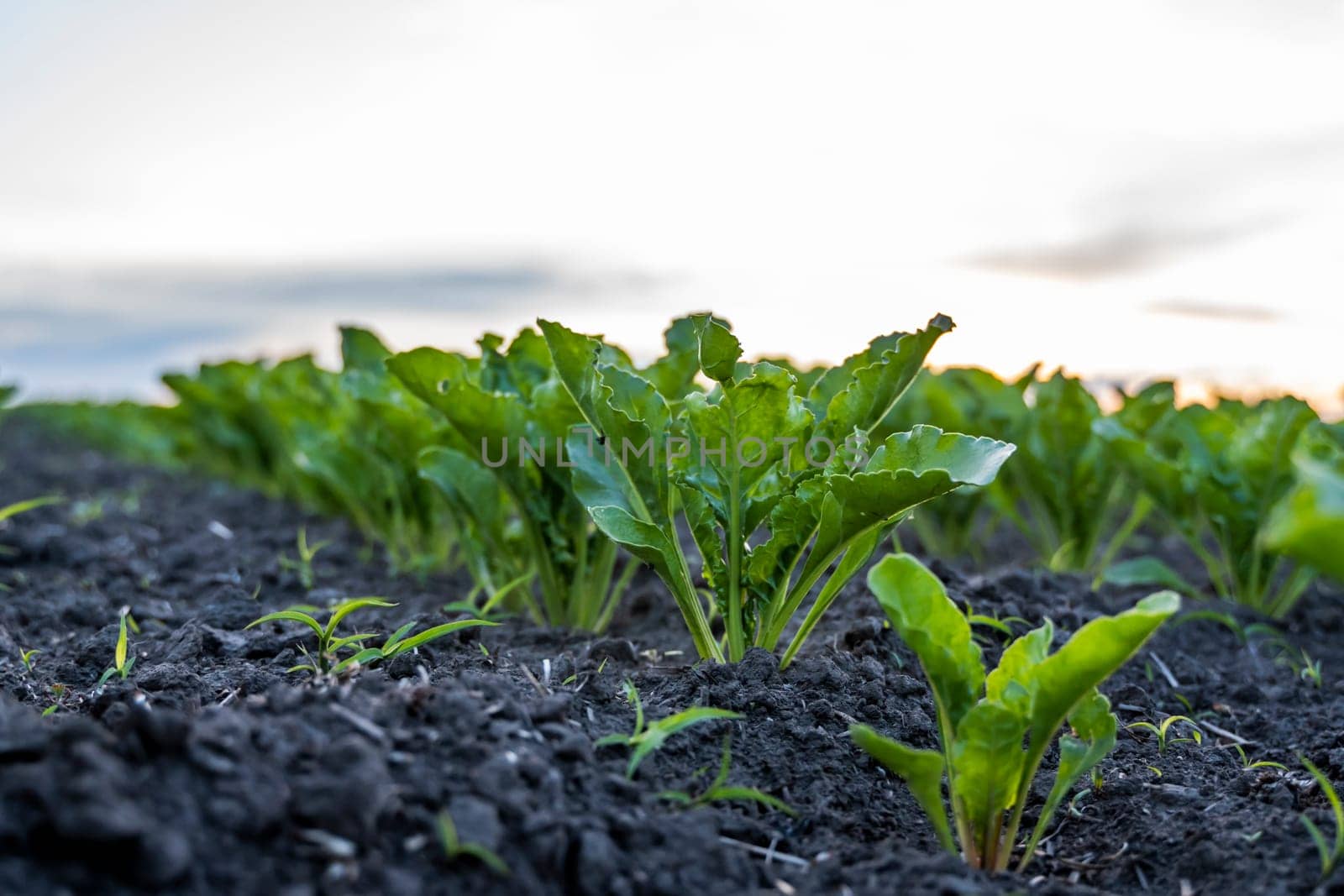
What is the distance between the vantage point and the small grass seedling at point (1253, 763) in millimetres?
2252

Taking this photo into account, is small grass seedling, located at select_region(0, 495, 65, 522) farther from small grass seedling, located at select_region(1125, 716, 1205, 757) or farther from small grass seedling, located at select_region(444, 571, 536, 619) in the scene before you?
small grass seedling, located at select_region(1125, 716, 1205, 757)

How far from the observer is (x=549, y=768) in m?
1.68

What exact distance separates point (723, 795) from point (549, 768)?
1.03 ft

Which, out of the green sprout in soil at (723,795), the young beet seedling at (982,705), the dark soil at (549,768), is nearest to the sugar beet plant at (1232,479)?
the dark soil at (549,768)

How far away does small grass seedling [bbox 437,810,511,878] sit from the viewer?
4.88ft

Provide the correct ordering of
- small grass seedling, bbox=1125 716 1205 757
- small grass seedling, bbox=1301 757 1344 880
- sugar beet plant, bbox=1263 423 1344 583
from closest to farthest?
sugar beet plant, bbox=1263 423 1344 583, small grass seedling, bbox=1301 757 1344 880, small grass seedling, bbox=1125 716 1205 757

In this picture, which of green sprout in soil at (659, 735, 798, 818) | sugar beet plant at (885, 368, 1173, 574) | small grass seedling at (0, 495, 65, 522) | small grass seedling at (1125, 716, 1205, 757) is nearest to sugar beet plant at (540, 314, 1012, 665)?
green sprout in soil at (659, 735, 798, 818)

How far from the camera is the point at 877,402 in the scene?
2387 mm

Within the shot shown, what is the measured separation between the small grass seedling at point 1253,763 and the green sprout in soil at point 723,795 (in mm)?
1129

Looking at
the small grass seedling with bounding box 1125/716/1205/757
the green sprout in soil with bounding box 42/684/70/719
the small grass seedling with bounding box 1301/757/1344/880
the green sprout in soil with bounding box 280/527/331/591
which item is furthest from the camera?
the green sprout in soil with bounding box 280/527/331/591

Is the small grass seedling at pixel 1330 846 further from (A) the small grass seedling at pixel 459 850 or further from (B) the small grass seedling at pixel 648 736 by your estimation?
(A) the small grass seedling at pixel 459 850

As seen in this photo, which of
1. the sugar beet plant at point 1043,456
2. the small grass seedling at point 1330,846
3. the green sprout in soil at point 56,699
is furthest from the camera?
the sugar beet plant at point 1043,456

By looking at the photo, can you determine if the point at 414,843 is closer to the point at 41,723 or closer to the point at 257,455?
the point at 41,723

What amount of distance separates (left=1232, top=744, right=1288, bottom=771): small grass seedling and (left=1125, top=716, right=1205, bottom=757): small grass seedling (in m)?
0.08
